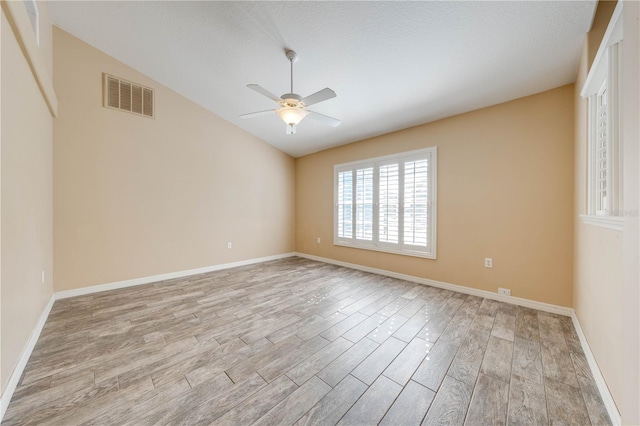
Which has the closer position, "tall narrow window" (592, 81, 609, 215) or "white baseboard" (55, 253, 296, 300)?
"tall narrow window" (592, 81, 609, 215)

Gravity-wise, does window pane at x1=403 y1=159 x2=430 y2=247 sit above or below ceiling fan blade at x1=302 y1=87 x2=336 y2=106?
below

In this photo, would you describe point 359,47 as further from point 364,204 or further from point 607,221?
point 364,204

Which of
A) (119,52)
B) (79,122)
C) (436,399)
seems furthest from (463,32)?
(79,122)

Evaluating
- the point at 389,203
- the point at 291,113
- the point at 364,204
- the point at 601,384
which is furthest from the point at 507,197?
the point at 291,113

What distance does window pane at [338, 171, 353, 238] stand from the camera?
4707mm

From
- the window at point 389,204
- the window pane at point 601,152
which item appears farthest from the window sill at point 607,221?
the window at point 389,204

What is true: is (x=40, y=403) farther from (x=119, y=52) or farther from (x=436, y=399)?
(x=119, y=52)

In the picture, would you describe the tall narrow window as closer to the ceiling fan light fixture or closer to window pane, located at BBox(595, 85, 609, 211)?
window pane, located at BBox(595, 85, 609, 211)

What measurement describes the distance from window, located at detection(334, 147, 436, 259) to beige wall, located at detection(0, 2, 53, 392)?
160 inches

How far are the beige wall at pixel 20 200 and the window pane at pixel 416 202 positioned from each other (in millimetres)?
4103

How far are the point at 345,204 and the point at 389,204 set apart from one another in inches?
40.1

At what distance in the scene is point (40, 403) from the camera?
1353 millimetres

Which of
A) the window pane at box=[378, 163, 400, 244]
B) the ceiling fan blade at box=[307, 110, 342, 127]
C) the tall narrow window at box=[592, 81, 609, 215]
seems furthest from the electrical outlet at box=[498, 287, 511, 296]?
the ceiling fan blade at box=[307, 110, 342, 127]

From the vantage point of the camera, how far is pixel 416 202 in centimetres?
369
